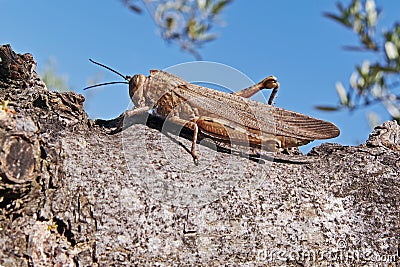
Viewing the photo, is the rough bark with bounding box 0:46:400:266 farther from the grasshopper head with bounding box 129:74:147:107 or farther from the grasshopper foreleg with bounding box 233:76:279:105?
the grasshopper foreleg with bounding box 233:76:279:105

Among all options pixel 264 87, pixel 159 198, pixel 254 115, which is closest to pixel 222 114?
pixel 254 115

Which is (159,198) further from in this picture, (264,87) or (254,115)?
(264,87)

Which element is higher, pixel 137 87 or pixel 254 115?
pixel 137 87

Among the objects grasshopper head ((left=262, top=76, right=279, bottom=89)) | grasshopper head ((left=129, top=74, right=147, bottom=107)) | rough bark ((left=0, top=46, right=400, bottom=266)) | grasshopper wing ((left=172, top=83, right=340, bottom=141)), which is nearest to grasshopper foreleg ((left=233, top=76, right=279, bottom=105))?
grasshopper head ((left=262, top=76, right=279, bottom=89))

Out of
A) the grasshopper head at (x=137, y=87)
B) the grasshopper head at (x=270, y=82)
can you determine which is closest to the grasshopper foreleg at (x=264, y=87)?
the grasshopper head at (x=270, y=82)

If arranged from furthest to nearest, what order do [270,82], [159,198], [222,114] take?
[270,82] → [222,114] → [159,198]

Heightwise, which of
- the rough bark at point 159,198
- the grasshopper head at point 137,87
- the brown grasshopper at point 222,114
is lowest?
the rough bark at point 159,198

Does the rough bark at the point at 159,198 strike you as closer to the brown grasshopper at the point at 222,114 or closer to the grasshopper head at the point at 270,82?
the brown grasshopper at the point at 222,114
